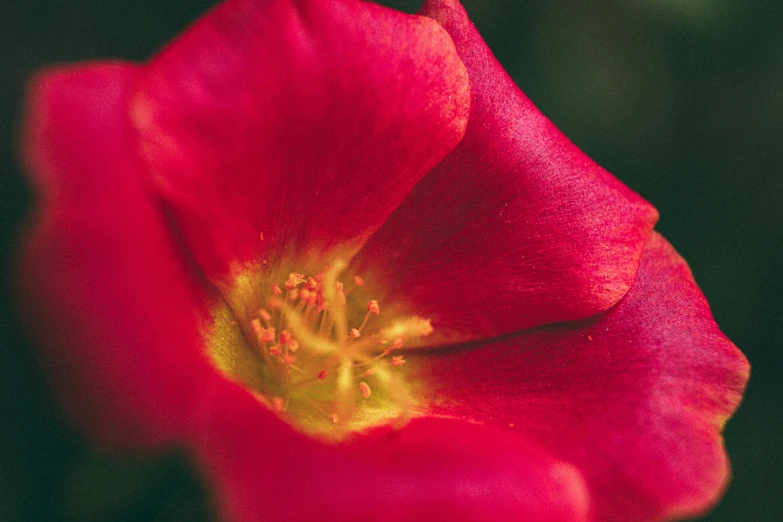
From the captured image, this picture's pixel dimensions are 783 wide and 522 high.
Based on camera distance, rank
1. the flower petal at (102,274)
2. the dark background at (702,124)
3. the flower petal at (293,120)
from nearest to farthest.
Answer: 1. the flower petal at (102,274)
2. the flower petal at (293,120)
3. the dark background at (702,124)

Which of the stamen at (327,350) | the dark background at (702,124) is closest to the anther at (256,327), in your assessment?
the stamen at (327,350)

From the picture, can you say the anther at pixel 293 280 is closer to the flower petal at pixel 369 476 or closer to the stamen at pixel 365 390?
the stamen at pixel 365 390

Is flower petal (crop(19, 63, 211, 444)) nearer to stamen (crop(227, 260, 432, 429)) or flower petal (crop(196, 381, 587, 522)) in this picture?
flower petal (crop(196, 381, 587, 522))

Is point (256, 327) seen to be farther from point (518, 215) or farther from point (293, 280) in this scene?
point (518, 215)

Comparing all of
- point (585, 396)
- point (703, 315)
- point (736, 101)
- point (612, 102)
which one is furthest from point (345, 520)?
point (736, 101)

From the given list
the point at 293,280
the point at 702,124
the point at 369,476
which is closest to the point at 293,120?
the point at 293,280

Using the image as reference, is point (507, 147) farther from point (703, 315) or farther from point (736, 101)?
point (736, 101)

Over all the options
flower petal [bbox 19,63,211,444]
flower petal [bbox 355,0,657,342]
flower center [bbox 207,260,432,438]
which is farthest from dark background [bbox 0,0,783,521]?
flower petal [bbox 19,63,211,444]
